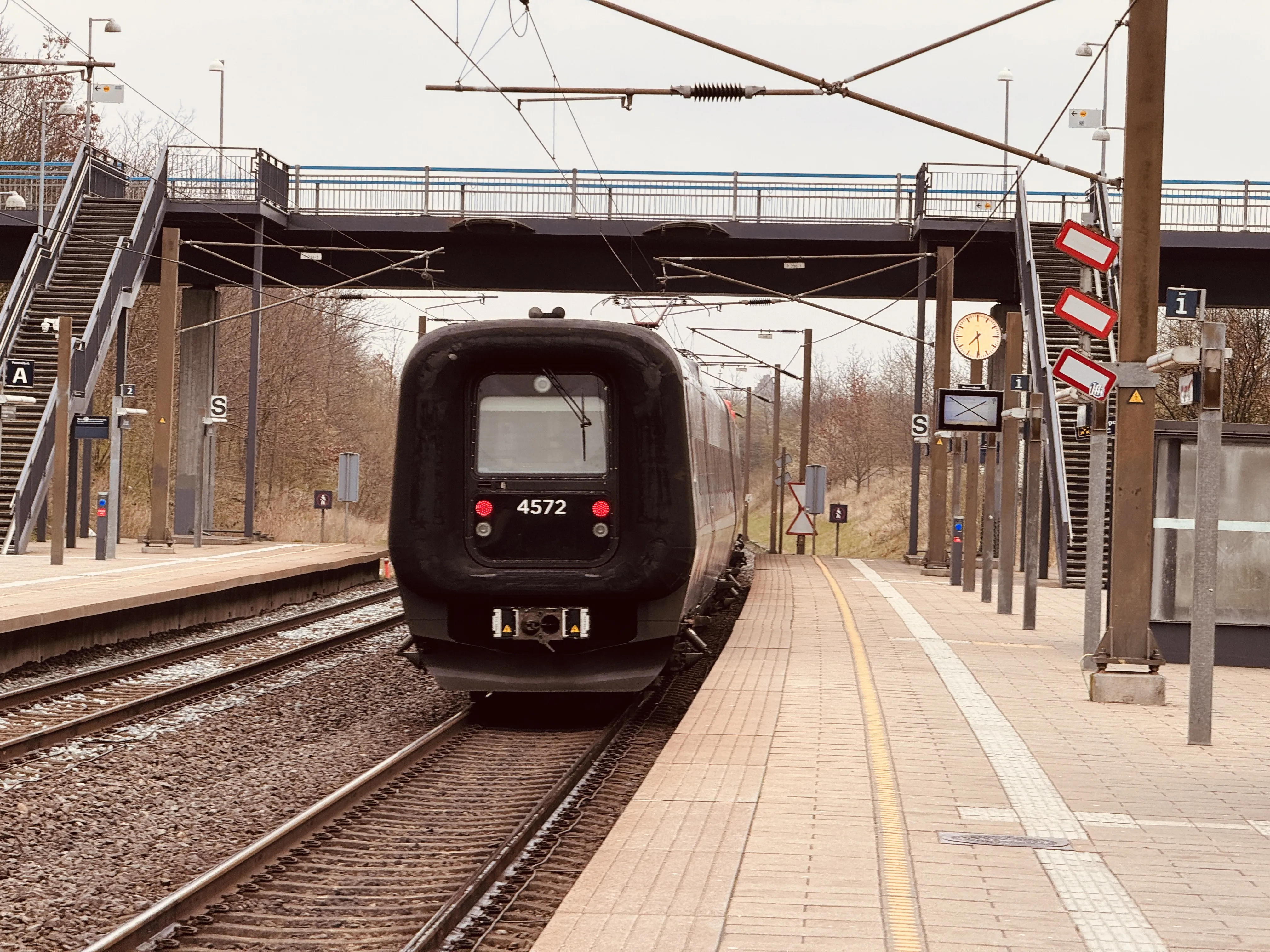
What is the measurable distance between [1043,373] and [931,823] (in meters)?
24.0

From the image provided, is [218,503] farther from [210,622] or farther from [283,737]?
[283,737]

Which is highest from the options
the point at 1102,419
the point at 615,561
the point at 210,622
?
the point at 1102,419

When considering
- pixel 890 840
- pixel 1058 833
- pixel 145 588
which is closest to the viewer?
pixel 890 840

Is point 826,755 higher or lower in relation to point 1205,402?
lower

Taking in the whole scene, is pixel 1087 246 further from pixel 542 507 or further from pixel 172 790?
pixel 172 790

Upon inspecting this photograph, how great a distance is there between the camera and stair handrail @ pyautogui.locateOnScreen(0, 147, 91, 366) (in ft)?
102

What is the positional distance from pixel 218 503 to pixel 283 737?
148ft

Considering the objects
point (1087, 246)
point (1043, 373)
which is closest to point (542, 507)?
point (1087, 246)

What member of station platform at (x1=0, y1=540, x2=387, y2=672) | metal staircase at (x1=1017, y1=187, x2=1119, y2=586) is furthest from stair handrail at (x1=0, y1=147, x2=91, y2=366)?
metal staircase at (x1=1017, y1=187, x2=1119, y2=586)

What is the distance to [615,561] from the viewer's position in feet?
37.1

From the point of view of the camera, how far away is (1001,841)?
7078mm

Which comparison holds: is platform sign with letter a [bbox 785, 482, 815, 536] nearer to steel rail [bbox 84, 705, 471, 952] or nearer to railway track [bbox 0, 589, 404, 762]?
railway track [bbox 0, 589, 404, 762]

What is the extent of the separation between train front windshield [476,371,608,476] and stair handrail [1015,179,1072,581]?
1612 centimetres

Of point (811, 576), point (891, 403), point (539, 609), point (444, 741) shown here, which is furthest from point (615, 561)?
point (891, 403)
